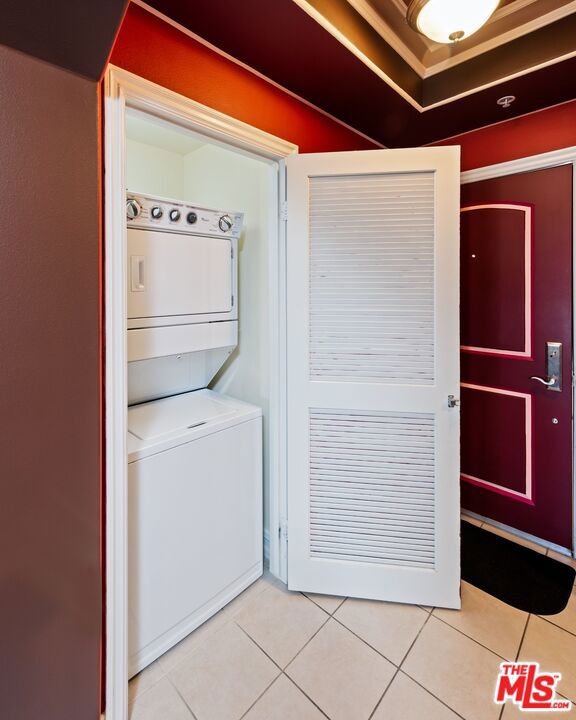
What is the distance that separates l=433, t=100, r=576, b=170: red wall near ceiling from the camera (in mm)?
1925

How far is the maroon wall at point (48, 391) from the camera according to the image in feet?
3.22

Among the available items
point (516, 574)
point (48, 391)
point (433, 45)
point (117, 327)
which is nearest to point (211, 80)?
point (117, 327)

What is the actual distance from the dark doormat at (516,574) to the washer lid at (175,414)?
5.08 feet

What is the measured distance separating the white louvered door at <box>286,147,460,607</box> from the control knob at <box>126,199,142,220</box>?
646mm

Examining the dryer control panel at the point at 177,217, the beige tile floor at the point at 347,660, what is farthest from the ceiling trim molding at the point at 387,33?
the beige tile floor at the point at 347,660

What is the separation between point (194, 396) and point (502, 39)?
224cm

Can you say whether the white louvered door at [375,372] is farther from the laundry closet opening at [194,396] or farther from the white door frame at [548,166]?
the white door frame at [548,166]

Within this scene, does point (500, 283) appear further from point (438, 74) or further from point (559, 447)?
point (438, 74)

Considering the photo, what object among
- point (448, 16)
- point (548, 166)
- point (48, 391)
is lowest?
point (48, 391)

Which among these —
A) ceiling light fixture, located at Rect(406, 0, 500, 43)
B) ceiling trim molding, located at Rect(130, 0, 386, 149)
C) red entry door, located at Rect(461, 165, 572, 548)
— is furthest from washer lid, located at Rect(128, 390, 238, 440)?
ceiling light fixture, located at Rect(406, 0, 500, 43)

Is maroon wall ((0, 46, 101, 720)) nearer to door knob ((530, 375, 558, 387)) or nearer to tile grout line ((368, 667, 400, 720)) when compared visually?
tile grout line ((368, 667, 400, 720))

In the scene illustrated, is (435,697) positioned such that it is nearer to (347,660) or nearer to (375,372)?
(347,660)

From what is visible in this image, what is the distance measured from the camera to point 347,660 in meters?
1.50

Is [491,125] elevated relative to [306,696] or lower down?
elevated
